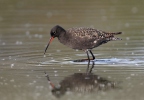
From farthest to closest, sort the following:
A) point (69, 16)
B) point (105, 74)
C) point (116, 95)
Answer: point (69, 16)
point (105, 74)
point (116, 95)

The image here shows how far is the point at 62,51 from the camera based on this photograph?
14.0 meters

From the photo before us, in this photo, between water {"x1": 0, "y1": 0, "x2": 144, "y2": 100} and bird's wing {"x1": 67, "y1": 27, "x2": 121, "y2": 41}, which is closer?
water {"x1": 0, "y1": 0, "x2": 144, "y2": 100}

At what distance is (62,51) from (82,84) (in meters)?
4.03

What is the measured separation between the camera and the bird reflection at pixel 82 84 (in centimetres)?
964

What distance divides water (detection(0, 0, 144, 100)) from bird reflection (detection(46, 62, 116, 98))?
11cm

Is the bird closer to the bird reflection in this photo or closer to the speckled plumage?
the speckled plumage

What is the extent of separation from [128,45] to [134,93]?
17.5 ft

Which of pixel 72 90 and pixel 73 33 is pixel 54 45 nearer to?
pixel 73 33

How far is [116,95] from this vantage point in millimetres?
9258

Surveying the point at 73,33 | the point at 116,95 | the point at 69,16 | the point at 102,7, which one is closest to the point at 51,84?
the point at 116,95

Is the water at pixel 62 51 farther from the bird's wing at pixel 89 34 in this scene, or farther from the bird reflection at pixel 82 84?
the bird's wing at pixel 89 34

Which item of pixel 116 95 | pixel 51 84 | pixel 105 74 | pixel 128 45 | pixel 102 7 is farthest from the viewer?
pixel 102 7

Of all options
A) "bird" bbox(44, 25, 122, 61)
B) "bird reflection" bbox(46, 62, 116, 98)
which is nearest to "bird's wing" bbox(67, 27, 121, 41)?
"bird" bbox(44, 25, 122, 61)

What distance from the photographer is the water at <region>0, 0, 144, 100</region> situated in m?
9.77
